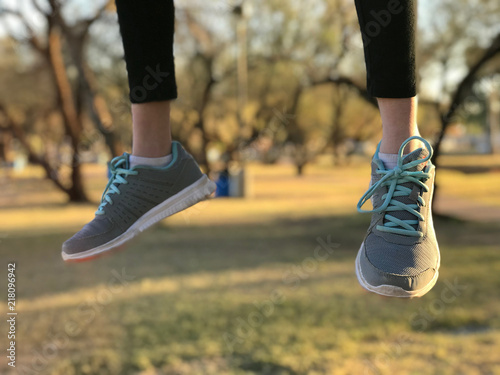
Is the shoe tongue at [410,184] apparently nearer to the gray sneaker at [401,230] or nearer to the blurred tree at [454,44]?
the gray sneaker at [401,230]

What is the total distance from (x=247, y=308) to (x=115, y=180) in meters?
8.88

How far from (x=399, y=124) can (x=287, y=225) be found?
12.5m

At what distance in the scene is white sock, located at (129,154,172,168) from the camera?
1.33 metres

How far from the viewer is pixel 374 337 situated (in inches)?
384

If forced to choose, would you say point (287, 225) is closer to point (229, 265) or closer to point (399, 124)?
point (229, 265)

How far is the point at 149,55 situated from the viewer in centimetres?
116

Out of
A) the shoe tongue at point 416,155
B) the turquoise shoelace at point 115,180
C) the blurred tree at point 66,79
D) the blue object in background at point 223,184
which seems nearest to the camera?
the shoe tongue at point 416,155

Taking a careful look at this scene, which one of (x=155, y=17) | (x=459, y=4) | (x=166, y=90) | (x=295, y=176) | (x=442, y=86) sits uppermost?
(x=459, y=4)

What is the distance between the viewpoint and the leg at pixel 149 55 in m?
1.14

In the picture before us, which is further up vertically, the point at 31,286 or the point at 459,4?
the point at 459,4

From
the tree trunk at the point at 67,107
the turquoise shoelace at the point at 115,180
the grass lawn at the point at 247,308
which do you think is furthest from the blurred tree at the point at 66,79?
the turquoise shoelace at the point at 115,180

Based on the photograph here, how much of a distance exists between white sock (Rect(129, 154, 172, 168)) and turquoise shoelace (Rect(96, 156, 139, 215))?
1.0 inches

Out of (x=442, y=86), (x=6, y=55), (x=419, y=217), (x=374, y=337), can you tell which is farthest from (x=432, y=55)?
(x=6, y=55)

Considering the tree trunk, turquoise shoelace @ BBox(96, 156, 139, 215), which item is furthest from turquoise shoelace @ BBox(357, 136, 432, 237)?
the tree trunk
